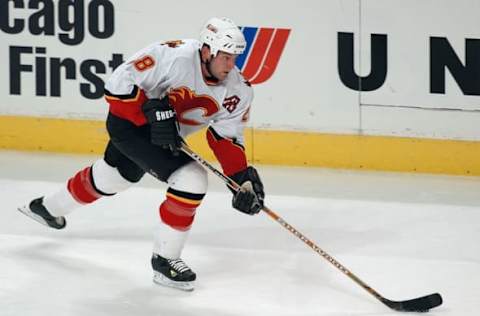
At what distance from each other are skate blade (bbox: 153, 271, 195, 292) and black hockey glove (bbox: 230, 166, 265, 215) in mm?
309

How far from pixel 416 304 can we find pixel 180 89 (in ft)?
3.48

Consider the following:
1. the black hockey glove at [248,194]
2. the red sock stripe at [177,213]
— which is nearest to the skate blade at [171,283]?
the red sock stripe at [177,213]

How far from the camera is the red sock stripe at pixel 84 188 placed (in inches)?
174

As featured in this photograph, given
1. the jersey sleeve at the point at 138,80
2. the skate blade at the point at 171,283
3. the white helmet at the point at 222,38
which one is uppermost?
the white helmet at the point at 222,38

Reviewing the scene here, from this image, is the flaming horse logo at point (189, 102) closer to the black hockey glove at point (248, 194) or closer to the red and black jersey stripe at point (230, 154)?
the red and black jersey stripe at point (230, 154)

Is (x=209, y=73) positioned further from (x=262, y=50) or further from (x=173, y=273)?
(x=262, y=50)

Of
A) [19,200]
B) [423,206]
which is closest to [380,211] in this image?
[423,206]

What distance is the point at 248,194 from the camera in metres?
3.99

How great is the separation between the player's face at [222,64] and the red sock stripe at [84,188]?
69cm

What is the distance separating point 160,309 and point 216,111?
0.73 metres

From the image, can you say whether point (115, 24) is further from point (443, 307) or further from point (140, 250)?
point (443, 307)

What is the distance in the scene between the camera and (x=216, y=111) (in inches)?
164

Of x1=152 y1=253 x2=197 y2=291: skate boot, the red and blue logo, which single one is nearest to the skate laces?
x1=152 y1=253 x2=197 y2=291: skate boot

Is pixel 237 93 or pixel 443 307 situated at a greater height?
pixel 237 93
